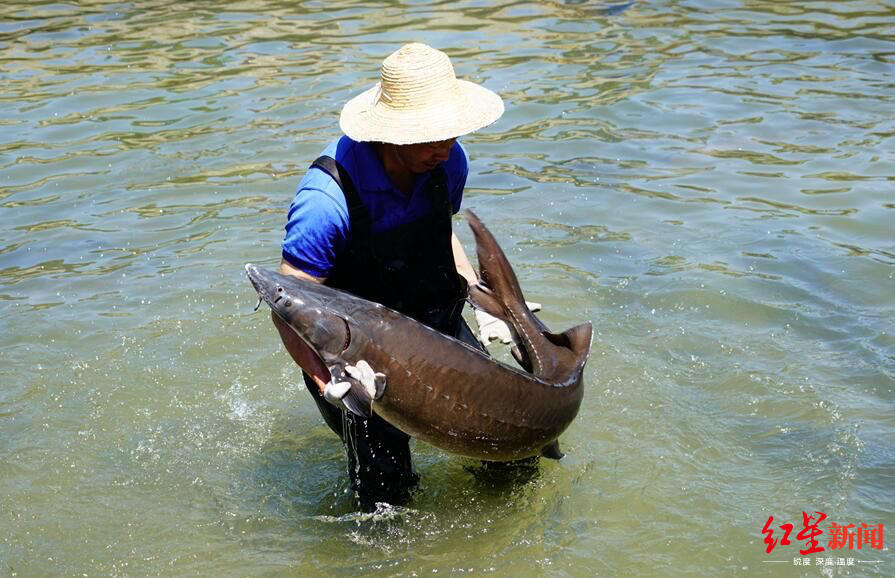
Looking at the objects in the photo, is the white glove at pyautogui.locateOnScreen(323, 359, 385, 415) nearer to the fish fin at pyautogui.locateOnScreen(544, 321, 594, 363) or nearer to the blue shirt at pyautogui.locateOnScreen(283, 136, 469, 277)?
the blue shirt at pyautogui.locateOnScreen(283, 136, 469, 277)

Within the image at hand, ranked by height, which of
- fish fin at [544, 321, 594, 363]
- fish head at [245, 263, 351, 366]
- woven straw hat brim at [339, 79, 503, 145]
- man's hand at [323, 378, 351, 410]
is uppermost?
woven straw hat brim at [339, 79, 503, 145]

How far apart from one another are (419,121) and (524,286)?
11.2 feet

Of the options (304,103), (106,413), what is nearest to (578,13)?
(304,103)

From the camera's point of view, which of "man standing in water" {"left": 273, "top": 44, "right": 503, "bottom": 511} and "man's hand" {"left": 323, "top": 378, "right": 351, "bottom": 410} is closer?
"man's hand" {"left": 323, "top": 378, "right": 351, "bottom": 410}

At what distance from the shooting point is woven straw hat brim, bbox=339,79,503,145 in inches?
164

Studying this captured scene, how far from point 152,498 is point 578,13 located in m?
10.9

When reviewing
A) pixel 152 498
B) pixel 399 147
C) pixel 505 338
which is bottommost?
pixel 152 498

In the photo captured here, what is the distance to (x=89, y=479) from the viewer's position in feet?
18.0

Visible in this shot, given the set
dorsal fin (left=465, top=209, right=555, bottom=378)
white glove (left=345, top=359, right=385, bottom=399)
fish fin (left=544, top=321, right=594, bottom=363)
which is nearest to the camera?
white glove (left=345, top=359, right=385, bottom=399)

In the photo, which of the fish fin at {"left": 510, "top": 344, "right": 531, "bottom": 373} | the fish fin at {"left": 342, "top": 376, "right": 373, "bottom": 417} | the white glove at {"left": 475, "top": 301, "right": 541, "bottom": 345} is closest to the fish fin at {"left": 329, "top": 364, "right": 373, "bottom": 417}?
the fish fin at {"left": 342, "top": 376, "right": 373, "bottom": 417}

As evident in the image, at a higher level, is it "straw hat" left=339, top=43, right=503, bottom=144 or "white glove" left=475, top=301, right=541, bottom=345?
"straw hat" left=339, top=43, right=503, bottom=144

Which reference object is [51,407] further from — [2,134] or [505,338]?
[2,134]

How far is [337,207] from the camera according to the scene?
4.32 metres

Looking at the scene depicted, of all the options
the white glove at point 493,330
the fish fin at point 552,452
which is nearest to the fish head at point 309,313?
the white glove at point 493,330
